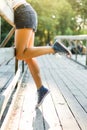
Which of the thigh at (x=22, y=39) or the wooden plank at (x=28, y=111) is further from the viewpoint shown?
the thigh at (x=22, y=39)

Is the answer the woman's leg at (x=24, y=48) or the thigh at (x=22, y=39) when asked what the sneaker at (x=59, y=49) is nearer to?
the woman's leg at (x=24, y=48)

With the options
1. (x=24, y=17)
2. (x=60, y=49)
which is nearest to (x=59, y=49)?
(x=60, y=49)

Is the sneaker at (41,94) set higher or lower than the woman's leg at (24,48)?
lower

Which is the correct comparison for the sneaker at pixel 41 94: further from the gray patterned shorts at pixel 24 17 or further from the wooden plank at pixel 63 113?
the gray patterned shorts at pixel 24 17

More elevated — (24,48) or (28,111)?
(24,48)

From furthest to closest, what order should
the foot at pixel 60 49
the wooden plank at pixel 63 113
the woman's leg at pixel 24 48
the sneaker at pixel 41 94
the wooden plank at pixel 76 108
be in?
the sneaker at pixel 41 94
the woman's leg at pixel 24 48
the foot at pixel 60 49
the wooden plank at pixel 76 108
the wooden plank at pixel 63 113

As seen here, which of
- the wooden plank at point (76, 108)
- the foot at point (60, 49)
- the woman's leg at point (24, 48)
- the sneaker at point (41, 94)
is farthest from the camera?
the sneaker at point (41, 94)

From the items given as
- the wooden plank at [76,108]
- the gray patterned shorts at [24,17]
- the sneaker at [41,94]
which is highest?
the gray patterned shorts at [24,17]

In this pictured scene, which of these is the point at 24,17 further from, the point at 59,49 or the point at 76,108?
the point at 76,108

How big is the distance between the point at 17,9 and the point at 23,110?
1.09 m

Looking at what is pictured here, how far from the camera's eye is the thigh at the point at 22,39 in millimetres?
4828

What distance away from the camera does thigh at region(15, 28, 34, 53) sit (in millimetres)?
4828

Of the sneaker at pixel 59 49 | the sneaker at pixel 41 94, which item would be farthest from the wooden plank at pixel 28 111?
the sneaker at pixel 59 49

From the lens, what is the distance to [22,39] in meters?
4.83
